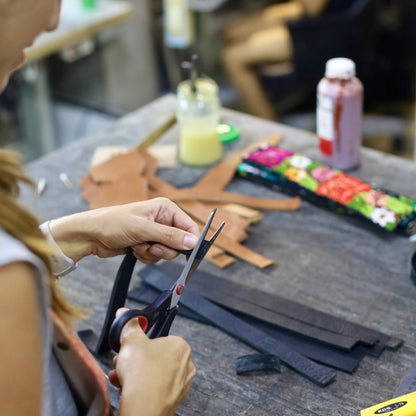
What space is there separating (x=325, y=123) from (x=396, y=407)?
2.21ft

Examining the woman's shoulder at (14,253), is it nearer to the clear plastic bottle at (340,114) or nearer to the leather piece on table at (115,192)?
the leather piece on table at (115,192)

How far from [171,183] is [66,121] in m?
1.27

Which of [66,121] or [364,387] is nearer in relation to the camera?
[364,387]

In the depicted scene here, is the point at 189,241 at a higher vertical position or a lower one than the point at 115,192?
higher

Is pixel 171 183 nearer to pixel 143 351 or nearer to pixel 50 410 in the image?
pixel 143 351

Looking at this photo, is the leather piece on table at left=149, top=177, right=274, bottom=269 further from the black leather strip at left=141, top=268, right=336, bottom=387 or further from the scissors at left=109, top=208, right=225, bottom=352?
the scissors at left=109, top=208, right=225, bottom=352

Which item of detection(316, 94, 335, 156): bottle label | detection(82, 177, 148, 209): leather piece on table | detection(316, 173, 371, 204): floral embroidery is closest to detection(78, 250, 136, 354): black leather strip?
detection(82, 177, 148, 209): leather piece on table

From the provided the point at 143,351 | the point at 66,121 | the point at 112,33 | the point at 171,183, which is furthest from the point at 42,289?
the point at 112,33

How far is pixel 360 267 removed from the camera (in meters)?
1.04

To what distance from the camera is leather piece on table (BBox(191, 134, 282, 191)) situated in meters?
1.26

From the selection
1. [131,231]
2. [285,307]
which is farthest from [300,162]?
[131,231]

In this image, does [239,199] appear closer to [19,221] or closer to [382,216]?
[382,216]

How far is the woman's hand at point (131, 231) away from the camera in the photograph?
0.85 metres

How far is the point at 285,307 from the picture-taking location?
3.14ft
